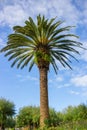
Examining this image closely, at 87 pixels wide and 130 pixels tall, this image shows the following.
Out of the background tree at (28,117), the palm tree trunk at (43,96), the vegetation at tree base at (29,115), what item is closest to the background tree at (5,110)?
the vegetation at tree base at (29,115)

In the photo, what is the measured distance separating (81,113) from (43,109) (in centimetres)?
3347

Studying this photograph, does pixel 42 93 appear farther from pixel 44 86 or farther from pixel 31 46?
pixel 31 46

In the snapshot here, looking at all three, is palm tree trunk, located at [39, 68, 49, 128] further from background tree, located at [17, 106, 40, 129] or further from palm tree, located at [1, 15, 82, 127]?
background tree, located at [17, 106, 40, 129]

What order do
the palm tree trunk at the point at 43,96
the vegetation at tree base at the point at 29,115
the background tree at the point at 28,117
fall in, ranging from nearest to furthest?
the palm tree trunk at the point at 43,96
the vegetation at tree base at the point at 29,115
the background tree at the point at 28,117

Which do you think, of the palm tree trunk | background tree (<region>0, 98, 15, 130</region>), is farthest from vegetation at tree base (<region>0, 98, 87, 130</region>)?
the palm tree trunk

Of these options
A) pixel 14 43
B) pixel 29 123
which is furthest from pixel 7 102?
pixel 14 43

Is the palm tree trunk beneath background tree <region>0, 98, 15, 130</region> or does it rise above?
beneath

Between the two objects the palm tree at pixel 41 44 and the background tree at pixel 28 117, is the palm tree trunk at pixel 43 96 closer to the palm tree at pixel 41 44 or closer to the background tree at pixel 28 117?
the palm tree at pixel 41 44

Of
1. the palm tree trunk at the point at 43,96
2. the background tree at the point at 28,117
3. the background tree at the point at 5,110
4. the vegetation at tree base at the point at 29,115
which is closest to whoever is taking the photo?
the palm tree trunk at the point at 43,96

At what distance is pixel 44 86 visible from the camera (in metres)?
36.2

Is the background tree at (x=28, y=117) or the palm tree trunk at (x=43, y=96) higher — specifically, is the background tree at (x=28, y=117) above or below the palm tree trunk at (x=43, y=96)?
above

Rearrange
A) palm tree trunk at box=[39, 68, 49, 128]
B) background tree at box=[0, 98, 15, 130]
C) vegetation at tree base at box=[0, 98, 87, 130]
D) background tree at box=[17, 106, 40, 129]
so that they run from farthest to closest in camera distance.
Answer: background tree at box=[17, 106, 40, 129] → vegetation at tree base at box=[0, 98, 87, 130] → background tree at box=[0, 98, 15, 130] → palm tree trunk at box=[39, 68, 49, 128]

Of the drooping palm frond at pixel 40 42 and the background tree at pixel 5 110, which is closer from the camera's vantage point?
the drooping palm frond at pixel 40 42

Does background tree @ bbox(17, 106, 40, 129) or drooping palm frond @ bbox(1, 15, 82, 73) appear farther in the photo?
background tree @ bbox(17, 106, 40, 129)
